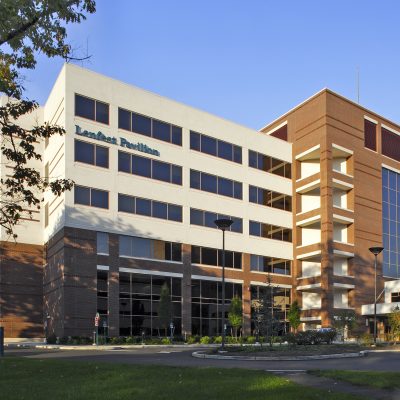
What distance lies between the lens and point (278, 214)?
58.5m

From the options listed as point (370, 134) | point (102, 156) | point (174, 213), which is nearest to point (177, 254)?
point (174, 213)

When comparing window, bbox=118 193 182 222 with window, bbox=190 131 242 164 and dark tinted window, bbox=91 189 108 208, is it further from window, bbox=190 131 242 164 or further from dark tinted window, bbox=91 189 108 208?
window, bbox=190 131 242 164

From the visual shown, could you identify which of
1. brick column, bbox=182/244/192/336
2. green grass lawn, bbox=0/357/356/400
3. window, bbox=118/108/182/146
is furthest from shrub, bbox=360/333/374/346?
green grass lawn, bbox=0/357/356/400

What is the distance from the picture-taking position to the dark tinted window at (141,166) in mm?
48438

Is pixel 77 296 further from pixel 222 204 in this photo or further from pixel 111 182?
pixel 222 204

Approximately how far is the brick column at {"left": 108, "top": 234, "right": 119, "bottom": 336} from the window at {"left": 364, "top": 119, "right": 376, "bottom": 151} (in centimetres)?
2963

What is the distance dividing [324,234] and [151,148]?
60.9ft

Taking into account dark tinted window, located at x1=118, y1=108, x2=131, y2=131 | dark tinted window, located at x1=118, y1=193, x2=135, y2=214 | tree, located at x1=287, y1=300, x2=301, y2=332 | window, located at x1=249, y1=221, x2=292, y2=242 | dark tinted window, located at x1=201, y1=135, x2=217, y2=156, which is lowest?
tree, located at x1=287, y1=300, x2=301, y2=332

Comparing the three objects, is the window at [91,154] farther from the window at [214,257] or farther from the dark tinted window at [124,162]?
the window at [214,257]

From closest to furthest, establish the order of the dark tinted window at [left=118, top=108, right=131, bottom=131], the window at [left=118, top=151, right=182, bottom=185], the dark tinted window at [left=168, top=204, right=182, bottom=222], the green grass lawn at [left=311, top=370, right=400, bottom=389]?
the green grass lawn at [left=311, top=370, right=400, bottom=389] < the window at [left=118, top=151, right=182, bottom=185] < the dark tinted window at [left=118, top=108, right=131, bottom=131] < the dark tinted window at [left=168, top=204, right=182, bottom=222]

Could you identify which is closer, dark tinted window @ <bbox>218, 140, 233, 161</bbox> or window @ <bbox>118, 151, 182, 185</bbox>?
window @ <bbox>118, 151, 182, 185</bbox>

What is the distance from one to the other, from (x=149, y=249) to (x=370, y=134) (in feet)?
92.2

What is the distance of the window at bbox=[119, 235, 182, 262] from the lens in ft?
155

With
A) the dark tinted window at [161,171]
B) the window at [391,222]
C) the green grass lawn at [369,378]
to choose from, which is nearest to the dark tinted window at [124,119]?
the dark tinted window at [161,171]
